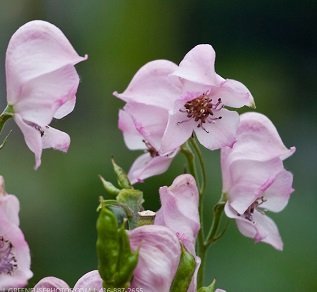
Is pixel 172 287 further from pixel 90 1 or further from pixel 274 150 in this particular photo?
pixel 90 1

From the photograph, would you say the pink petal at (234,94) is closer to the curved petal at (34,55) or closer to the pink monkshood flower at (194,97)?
the pink monkshood flower at (194,97)

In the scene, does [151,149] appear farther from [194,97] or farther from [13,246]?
[13,246]

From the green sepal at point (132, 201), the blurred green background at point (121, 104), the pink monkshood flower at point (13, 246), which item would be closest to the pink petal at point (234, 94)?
the green sepal at point (132, 201)

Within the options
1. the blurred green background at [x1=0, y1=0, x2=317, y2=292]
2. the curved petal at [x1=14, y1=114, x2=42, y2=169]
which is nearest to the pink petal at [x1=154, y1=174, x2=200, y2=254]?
the curved petal at [x1=14, y1=114, x2=42, y2=169]

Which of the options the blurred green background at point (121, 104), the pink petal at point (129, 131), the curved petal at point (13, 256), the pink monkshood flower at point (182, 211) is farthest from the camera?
the blurred green background at point (121, 104)

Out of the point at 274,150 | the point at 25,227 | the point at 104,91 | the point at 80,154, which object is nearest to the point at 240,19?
A: the point at 104,91

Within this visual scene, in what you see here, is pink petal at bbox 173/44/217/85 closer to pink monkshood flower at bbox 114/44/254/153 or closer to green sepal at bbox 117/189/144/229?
pink monkshood flower at bbox 114/44/254/153

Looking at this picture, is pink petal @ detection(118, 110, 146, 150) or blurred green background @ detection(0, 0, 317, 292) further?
blurred green background @ detection(0, 0, 317, 292)
